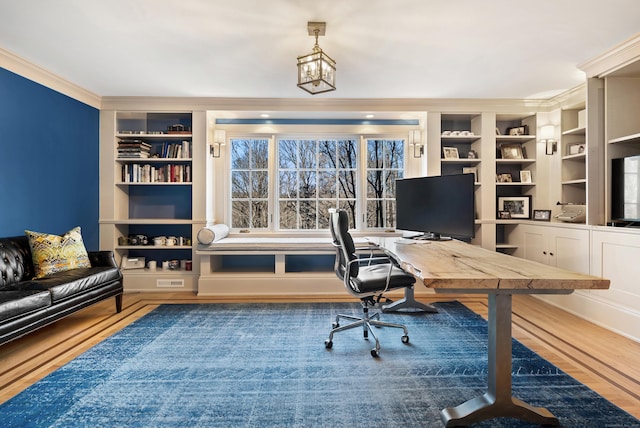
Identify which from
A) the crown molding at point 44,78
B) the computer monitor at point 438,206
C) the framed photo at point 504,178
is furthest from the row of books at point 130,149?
the framed photo at point 504,178

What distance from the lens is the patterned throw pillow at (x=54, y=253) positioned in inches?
118

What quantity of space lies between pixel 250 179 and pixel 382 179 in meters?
1.85

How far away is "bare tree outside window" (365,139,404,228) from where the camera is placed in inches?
189

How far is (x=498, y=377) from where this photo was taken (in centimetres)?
168

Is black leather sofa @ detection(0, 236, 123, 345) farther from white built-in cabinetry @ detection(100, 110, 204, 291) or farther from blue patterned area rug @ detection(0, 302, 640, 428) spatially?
white built-in cabinetry @ detection(100, 110, 204, 291)

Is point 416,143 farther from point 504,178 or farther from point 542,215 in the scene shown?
point 542,215

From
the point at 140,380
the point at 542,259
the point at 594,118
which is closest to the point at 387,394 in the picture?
the point at 140,380

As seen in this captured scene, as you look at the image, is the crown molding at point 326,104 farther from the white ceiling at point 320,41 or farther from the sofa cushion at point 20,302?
the sofa cushion at point 20,302

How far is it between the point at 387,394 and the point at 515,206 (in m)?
3.47

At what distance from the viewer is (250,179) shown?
4.80 meters

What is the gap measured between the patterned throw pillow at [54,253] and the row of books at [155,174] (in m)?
1.25

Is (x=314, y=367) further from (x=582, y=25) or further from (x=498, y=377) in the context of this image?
(x=582, y=25)

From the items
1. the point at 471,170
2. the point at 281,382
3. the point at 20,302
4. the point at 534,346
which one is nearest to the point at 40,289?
the point at 20,302

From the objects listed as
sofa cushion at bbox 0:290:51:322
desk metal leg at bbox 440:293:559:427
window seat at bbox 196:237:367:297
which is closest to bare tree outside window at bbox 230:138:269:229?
window seat at bbox 196:237:367:297
